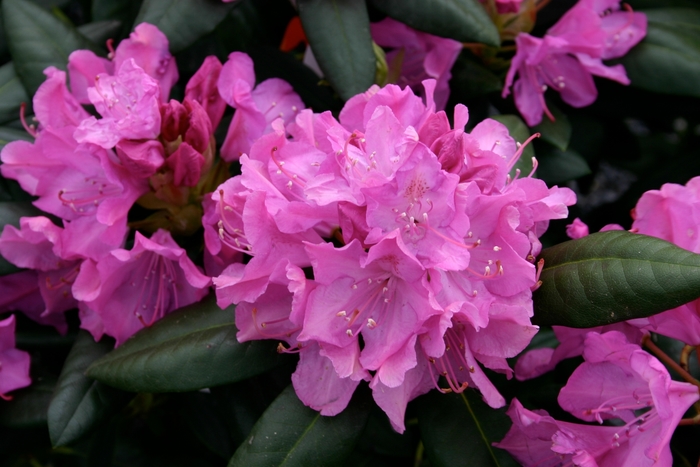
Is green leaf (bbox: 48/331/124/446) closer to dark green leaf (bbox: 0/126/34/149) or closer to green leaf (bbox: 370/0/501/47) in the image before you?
dark green leaf (bbox: 0/126/34/149)

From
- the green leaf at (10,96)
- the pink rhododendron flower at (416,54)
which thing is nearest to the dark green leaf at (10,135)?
the green leaf at (10,96)

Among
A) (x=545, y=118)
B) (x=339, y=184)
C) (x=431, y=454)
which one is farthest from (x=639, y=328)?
(x=545, y=118)

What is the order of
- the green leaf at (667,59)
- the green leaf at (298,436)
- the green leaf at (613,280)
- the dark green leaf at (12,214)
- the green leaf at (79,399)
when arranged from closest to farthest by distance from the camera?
the green leaf at (613,280), the green leaf at (298,436), the green leaf at (79,399), the dark green leaf at (12,214), the green leaf at (667,59)

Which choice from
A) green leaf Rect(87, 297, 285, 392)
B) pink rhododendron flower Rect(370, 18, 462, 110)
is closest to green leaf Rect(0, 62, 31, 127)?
green leaf Rect(87, 297, 285, 392)

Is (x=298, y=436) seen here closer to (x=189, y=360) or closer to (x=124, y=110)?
(x=189, y=360)

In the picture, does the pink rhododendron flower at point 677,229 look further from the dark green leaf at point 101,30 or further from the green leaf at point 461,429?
the dark green leaf at point 101,30

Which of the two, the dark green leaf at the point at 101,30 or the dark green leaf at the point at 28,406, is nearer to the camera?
the dark green leaf at the point at 28,406
